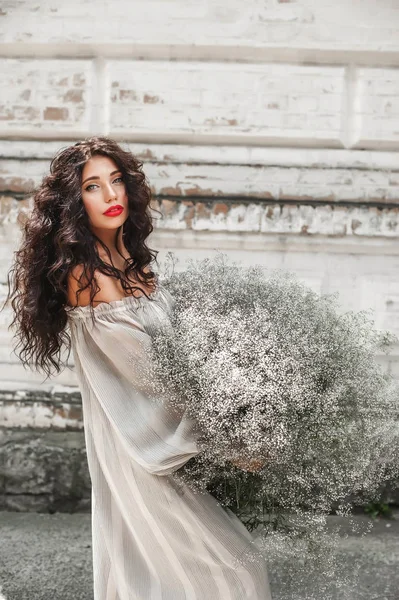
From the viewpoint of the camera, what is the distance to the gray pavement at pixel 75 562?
299 centimetres

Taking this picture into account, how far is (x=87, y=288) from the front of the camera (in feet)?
6.76

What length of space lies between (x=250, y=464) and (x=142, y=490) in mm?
405

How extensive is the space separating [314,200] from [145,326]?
1956mm

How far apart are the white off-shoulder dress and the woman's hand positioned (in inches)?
5.7

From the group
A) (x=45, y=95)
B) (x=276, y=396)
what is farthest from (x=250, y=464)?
(x=45, y=95)

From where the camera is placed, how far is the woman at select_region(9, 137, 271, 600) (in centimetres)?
205

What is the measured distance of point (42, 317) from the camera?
6.93 ft

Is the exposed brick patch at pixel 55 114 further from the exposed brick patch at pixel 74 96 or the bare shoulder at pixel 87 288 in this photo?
the bare shoulder at pixel 87 288

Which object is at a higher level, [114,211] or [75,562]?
[114,211]

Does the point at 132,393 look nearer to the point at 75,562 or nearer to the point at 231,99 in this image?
the point at 75,562

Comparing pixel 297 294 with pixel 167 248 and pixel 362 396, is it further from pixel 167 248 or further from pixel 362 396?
pixel 167 248

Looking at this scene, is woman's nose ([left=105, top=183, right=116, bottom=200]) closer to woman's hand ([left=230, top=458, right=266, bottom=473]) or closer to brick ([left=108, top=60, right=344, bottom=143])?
woman's hand ([left=230, top=458, right=266, bottom=473])

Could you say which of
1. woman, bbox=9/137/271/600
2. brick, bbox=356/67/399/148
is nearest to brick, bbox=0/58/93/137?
brick, bbox=356/67/399/148

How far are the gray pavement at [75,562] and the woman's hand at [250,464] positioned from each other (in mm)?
1132
